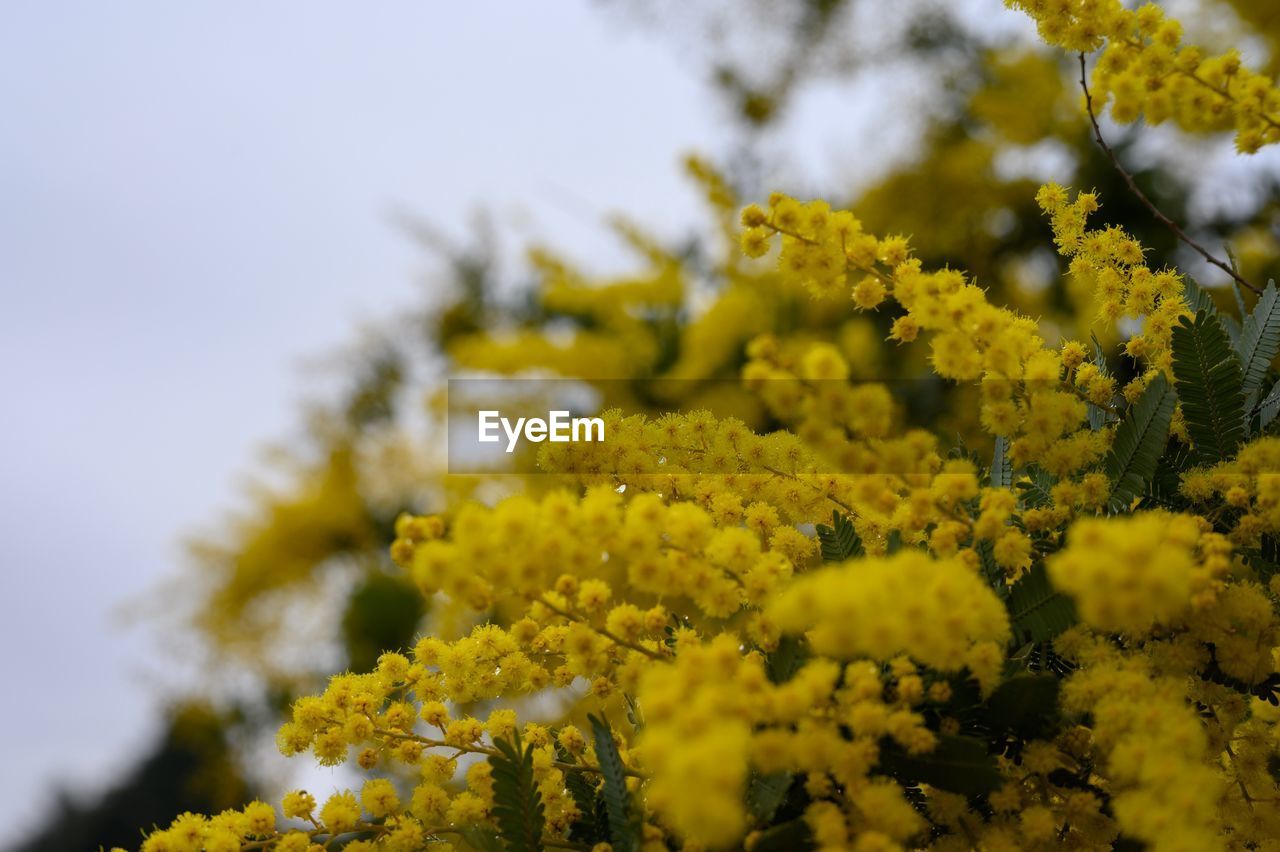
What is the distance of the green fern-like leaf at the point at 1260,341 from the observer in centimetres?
141

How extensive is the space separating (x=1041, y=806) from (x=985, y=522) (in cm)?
31

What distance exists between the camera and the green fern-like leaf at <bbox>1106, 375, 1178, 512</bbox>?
1.26 metres

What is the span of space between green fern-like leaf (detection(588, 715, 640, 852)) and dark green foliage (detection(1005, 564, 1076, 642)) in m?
0.46

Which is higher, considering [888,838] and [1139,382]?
[1139,382]

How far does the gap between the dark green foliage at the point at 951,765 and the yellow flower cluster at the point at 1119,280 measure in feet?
1.82

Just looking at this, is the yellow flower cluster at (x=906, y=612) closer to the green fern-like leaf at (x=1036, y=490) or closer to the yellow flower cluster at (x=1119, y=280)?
the green fern-like leaf at (x=1036, y=490)

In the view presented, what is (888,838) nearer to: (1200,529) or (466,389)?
(1200,529)

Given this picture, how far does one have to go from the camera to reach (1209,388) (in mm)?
1287

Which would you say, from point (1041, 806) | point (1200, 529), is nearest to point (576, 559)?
point (1041, 806)

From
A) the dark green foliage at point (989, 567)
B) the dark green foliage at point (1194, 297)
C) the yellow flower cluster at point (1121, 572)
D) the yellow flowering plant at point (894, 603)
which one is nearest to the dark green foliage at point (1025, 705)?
the yellow flowering plant at point (894, 603)

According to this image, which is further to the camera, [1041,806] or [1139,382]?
[1139,382]

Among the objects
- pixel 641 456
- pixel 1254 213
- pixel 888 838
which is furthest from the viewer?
pixel 1254 213

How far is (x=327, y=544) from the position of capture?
726 centimetres

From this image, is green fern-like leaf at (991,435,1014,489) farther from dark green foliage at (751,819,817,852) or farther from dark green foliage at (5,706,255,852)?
dark green foliage at (5,706,255,852)
